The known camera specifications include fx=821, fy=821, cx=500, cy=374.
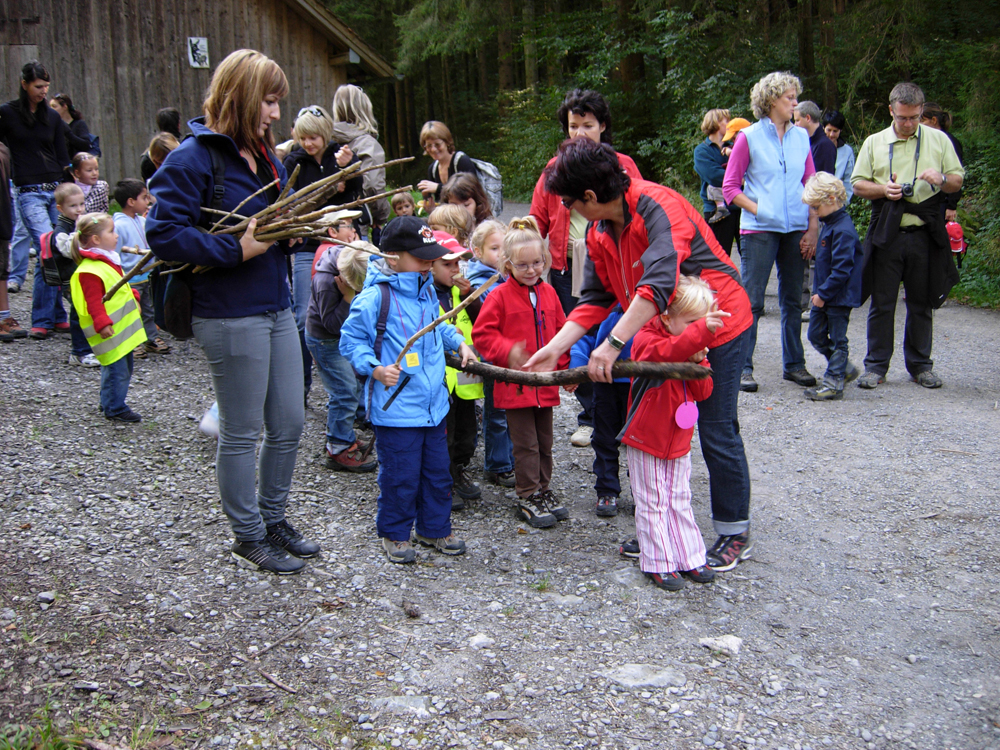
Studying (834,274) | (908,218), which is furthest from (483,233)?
(908,218)

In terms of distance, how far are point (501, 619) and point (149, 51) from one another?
51.7 ft

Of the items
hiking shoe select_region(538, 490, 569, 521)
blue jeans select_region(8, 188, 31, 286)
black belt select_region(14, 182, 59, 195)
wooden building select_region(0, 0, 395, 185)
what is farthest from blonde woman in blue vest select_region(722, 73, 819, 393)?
wooden building select_region(0, 0, 395, 185)

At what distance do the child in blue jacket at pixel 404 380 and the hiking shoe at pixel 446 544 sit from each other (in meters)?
0.07

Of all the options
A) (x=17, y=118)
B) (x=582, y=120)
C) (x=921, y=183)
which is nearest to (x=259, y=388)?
(x=582, y=120)

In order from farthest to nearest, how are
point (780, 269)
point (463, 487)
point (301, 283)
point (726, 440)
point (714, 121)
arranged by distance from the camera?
point (714, 121) → point (780, 269) → point (301, 283) → point (463, 487) → point (726, 440)

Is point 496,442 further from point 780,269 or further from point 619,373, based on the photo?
point 780,269

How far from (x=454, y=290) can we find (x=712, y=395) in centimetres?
186

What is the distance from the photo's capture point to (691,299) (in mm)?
3588

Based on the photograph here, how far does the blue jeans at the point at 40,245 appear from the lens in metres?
7.96

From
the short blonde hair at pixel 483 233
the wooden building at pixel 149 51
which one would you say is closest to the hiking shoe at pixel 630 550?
the short blonde hair at pixel 483 233

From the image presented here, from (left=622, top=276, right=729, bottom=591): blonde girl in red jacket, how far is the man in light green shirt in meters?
3.77

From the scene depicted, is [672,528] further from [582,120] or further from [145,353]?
[145,353]

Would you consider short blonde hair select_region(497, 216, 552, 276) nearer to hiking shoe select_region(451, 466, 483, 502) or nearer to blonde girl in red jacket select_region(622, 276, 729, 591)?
blonde girl in red jacket select_region(622, 276, 729, 591)

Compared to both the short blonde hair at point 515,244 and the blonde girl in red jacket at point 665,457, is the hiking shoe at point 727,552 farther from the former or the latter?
the short blonde hair at point 515,244
